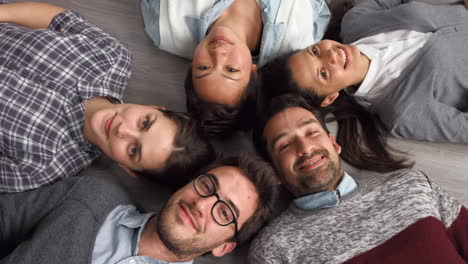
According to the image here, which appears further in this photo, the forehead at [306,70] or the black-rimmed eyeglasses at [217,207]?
the forehead at [306,70]

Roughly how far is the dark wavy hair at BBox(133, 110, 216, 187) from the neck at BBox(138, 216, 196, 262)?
173mm

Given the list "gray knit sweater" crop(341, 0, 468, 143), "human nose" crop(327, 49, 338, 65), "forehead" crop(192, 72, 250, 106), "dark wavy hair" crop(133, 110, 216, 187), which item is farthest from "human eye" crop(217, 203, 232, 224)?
"gray knit sweater" crop(341, 0, 468, 143)

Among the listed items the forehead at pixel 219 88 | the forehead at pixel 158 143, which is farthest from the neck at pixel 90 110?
the forehead at pixel 219 88

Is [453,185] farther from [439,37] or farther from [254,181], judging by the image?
[254,181]

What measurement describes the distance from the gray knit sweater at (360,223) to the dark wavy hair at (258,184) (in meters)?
0.11

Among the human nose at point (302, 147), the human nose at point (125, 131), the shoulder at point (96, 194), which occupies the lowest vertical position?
the shoulder at point (96, 194)

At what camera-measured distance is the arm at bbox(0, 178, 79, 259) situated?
1.14 metres

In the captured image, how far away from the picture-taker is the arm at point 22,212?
1136 mm

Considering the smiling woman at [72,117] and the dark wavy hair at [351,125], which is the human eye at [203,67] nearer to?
the smiling woman at [72,117]

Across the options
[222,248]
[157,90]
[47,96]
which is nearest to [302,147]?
[222,248]

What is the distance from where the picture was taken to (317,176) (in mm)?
1202

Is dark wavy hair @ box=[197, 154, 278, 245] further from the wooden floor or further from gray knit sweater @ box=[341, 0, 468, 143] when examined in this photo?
gray knit sweater @ box=[341, 0, 468, 143]

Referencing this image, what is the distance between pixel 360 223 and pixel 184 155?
0.67 m

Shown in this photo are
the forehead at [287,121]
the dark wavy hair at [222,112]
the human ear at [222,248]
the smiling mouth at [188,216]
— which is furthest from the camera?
the dark wavy hair at [222,112]
